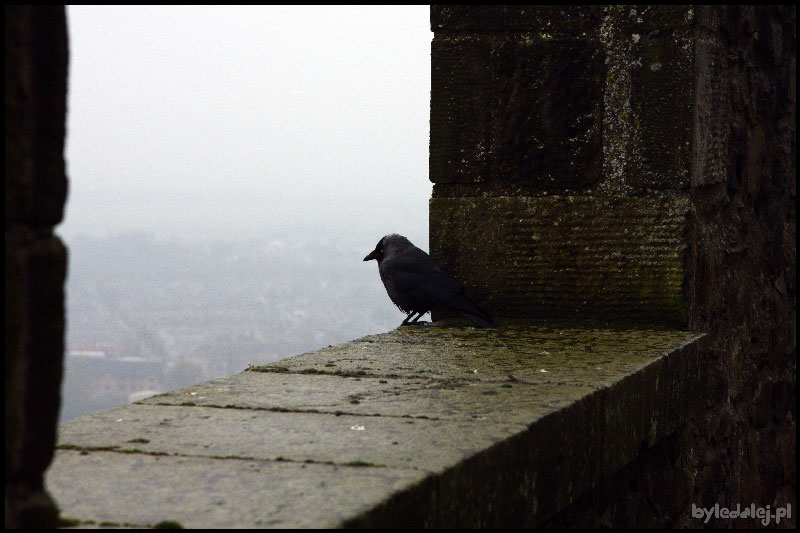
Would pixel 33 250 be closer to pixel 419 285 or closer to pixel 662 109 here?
pixel 419 285

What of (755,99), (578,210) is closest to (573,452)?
(578,210)

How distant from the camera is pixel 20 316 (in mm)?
955

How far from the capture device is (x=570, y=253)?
3.57m

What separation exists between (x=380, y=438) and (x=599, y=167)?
2043mm

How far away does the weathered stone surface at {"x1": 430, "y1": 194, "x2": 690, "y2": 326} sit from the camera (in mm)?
3457

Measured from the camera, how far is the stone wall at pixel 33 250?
0.93 metres

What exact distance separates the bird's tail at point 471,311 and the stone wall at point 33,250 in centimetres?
258

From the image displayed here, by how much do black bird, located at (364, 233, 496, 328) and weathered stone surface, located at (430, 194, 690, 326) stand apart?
0.10m

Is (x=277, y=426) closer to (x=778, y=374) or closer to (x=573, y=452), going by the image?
(x=573, y=452)

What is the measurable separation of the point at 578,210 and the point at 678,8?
0.79m

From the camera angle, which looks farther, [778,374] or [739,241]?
[778,374]

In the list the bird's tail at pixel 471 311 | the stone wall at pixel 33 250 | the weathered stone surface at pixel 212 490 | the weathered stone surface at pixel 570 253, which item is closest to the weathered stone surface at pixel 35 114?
the stone wall at pixel 33 250

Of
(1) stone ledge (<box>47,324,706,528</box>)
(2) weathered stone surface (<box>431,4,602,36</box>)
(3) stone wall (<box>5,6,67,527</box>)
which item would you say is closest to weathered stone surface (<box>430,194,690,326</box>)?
(1) stone ledge (<box>47,324,706,528</box>)

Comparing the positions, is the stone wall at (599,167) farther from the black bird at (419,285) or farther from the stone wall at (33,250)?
the stone wall at (33,250)
